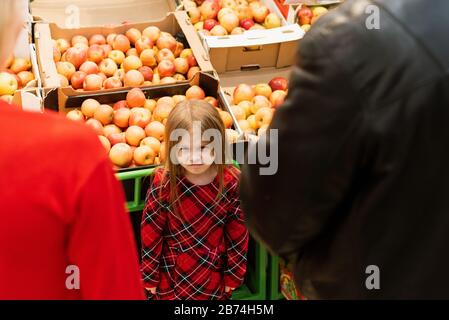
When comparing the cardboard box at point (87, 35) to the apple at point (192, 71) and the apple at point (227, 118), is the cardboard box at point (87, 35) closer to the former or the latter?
the apple at point (192, 71)

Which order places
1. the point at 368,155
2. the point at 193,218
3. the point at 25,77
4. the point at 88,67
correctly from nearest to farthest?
the point at 368,155 < the point at 193,218 < the point at 25,77 < the point at 88,67

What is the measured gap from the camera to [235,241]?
2.39m

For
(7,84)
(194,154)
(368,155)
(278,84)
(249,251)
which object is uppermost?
(368,155)

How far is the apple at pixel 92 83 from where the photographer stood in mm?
3188

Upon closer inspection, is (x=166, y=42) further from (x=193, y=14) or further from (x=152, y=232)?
(x=152, y=232)

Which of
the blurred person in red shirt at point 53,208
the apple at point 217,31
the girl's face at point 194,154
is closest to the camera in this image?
the blurred person in red shirt at point 53,208

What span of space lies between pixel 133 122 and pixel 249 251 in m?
0.73

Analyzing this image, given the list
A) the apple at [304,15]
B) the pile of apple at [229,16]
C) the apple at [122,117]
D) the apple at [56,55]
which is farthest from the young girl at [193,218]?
the apple at [304,15]

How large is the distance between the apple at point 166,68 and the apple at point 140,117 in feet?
1.36

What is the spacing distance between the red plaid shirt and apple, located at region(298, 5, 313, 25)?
155 cm

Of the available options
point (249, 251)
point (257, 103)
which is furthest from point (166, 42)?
point (249, 251)
